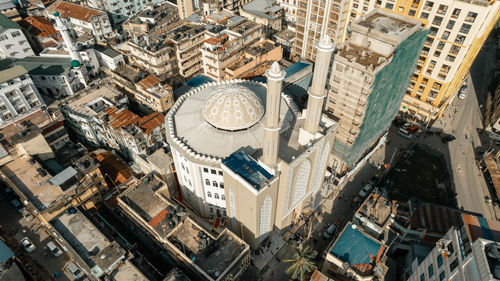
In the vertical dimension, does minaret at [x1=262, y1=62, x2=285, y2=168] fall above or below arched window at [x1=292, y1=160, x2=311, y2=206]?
above

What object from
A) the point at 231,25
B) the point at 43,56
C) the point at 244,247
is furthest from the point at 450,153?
the point at 43,56

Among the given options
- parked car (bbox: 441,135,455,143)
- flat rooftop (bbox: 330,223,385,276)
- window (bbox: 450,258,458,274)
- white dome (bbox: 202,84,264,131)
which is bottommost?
parked car (bbox: 441,135,455,143)

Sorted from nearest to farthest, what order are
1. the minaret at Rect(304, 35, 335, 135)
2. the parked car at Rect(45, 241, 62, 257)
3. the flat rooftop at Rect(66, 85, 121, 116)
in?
the minaret at Rect(304, 35, 335, 135), the parked car at Rect(45, 241, 62, 257), the flat rooftop at Rect(66, 85, 121, 116)

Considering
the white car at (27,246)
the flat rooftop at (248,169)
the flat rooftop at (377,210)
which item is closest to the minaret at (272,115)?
the flat rooftop at (248,169)

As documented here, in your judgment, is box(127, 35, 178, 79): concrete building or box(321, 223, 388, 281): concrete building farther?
box(127, 35, 178, 79): concrete building

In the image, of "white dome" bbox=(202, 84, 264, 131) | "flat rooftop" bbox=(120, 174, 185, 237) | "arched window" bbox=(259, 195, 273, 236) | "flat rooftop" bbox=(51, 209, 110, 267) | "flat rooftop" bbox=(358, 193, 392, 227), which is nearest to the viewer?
"arched window" bbox=(259, 195, 273, 236)

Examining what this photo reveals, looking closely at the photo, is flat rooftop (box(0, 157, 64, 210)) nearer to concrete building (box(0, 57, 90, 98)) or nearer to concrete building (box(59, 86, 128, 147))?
concrete building (box(59, 86, 128, 147))

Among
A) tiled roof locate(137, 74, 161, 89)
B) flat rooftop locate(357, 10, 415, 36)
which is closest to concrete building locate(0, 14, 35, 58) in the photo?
tiled roof locate(137, 74, 161, 89)
